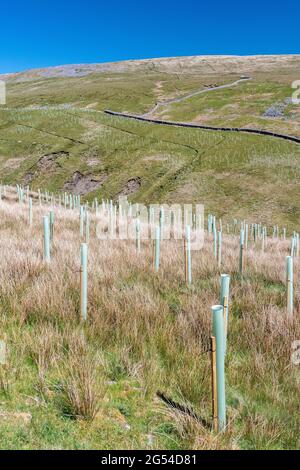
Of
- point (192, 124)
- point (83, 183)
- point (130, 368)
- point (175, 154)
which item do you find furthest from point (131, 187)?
point (130, 368)

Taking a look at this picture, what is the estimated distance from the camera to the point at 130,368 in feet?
13.2

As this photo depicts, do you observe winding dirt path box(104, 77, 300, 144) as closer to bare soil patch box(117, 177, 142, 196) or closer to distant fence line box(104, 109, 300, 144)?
distant fence line box(104, 109, 300, 144)

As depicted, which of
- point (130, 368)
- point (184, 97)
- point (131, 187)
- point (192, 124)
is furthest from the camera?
point (184, 97)

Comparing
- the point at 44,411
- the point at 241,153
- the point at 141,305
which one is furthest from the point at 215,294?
the point at 241,153

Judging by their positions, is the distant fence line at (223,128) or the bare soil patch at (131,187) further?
the distant fence line at (223,128)

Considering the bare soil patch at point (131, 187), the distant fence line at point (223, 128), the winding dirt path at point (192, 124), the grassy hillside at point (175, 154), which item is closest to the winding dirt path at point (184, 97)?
the winding dirt path at point (192, 124)

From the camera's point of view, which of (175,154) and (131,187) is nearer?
(131,187)

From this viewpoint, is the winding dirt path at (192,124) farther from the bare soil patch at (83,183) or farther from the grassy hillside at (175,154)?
the bare soil patch at (83,183)

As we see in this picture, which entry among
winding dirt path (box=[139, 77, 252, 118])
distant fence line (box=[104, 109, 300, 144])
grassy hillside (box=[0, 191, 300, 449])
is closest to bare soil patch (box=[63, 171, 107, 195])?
distant fence line (box=[104, 109, 300, 144])

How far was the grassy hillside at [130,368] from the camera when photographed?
10.3 ft

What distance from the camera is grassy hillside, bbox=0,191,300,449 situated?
3.15 meters

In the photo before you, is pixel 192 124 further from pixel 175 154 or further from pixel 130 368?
pixel 130 368

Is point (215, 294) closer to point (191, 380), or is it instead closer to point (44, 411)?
point (191, 380)
